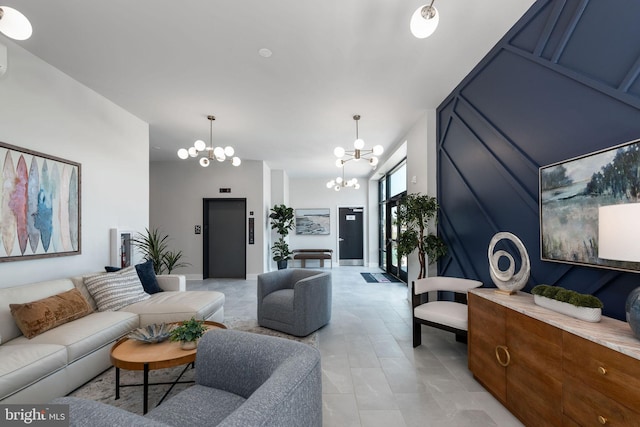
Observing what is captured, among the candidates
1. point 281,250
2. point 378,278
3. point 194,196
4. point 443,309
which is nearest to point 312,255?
point 281,250

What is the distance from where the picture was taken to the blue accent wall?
1644 mm

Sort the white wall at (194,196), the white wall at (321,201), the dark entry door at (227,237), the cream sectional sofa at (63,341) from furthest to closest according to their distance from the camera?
the white wall at (321,201) < the dark entry door at (227,237) < the white wall at (194,196) < the cream sectional sofa at (63,341)

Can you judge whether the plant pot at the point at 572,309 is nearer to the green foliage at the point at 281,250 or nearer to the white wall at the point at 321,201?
the green foliage at the point at 281,250

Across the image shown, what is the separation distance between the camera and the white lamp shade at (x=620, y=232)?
117 centimetres

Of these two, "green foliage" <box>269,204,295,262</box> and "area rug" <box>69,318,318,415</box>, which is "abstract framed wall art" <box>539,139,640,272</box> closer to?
"area rug" <box>69,318,318,415</box>

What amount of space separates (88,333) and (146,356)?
83 centimetres

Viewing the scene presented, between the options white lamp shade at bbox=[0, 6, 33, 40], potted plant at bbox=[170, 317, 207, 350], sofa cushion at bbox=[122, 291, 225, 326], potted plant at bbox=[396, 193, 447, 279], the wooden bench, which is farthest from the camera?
the wooden bench

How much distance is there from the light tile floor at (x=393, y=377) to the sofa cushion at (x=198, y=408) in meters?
0.85

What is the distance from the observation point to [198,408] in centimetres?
140

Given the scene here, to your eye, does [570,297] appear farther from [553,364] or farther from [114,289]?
[114,289]

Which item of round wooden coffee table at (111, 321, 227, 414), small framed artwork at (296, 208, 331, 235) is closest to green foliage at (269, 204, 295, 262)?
small framed artwork at (296, 208, 331, 235)

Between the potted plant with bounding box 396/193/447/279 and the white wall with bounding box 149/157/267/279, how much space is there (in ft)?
13.2

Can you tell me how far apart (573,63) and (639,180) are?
946mm

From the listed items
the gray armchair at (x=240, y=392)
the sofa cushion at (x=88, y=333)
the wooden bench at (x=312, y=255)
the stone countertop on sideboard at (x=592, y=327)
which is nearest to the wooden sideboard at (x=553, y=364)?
the stone countertop on sideboard at (x=592, y=327)
